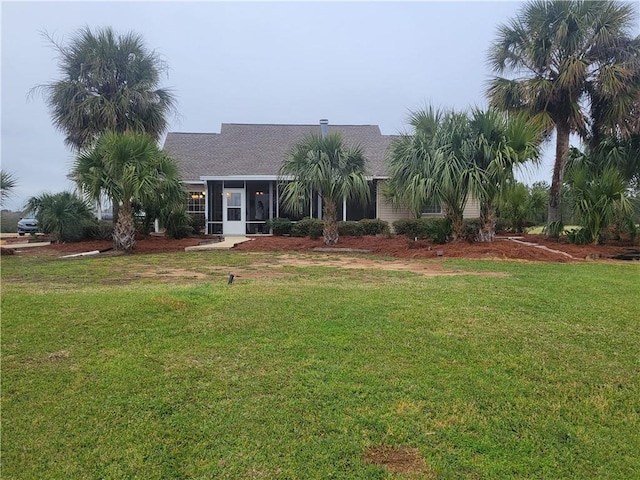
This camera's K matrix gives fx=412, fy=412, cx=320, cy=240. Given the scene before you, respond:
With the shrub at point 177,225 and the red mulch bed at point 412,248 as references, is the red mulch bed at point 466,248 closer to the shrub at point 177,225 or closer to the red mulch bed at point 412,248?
the red mulch bed at point 412,248

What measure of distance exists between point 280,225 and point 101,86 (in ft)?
28.7

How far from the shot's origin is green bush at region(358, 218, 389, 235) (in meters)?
17.2

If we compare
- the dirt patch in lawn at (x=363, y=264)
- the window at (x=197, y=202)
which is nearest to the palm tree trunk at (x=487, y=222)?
the dirt patch in lawn at (x=363, y=264)

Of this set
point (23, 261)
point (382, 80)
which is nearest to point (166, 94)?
point (23, 261)

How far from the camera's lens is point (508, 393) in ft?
9.82

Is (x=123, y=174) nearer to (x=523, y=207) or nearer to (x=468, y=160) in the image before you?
(x=468, y=160)

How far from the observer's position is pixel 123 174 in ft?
37.4

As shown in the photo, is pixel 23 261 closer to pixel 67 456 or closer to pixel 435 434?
pixel 67 456

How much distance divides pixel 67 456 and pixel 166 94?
1698 cm

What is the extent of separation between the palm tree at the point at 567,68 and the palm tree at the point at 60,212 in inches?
594

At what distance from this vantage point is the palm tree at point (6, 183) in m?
11.1

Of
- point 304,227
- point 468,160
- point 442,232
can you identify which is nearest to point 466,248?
point 442,232

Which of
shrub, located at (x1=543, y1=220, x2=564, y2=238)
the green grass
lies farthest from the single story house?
the green grass

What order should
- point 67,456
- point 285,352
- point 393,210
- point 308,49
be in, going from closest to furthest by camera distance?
point 67,456 < point 285,352 < point 393,210 < point 308,49
